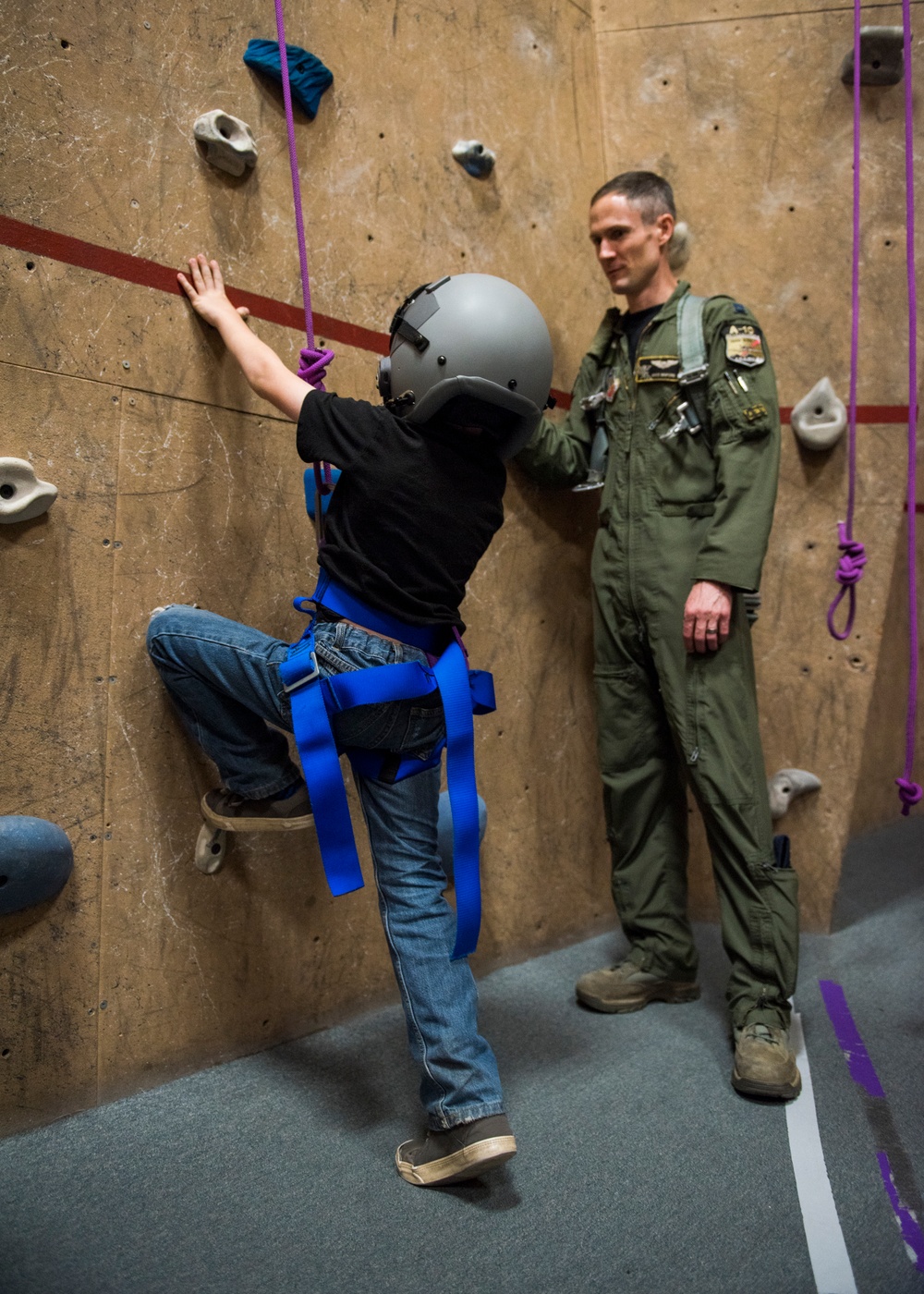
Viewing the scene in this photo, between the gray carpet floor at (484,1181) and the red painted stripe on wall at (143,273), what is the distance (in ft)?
5.46

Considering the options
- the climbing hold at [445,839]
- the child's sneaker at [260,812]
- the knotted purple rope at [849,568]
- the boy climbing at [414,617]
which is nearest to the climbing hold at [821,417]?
the knotted purple rope at [849,568]

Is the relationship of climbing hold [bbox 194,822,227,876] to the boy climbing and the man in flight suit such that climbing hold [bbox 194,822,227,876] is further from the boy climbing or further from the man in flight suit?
the man in flight suit

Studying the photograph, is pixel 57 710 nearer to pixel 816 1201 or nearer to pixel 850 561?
pixel 816 1201

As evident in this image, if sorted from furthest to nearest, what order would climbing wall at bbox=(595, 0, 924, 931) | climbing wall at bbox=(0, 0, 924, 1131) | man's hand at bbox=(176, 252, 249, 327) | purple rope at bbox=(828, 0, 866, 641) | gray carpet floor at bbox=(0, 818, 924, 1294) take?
1. climbing wall at bbox=(595, 0, 924, 931)
2. purple rope at bbox=(828, 0, 866, 641)
3. man's hand at bbox=(176, 252, 249, 327)
4. climbing wall at bbox=(0, 0, 924, 1131)
5. gray carpet floor at bbox=(0, 818, 924, 1294)

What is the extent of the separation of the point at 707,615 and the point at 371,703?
979 millimetres

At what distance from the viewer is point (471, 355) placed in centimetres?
178

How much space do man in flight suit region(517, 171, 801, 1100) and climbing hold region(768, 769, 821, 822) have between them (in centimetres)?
39

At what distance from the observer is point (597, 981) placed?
8.56 ft

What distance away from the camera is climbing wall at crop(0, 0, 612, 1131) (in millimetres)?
1918

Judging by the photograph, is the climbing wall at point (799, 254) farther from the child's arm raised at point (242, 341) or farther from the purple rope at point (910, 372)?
the child's arm raised at point (242, 341)

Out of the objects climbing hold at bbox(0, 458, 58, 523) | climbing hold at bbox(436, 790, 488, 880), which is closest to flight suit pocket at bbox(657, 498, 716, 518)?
climbing hold at bbox(436, 790, 488, 880)

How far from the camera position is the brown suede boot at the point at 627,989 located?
8.46 ft

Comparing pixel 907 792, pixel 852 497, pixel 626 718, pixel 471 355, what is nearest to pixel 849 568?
pixel 852 497

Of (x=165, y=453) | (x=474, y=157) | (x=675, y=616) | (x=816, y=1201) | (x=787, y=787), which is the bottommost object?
(x=816, y=1201)
